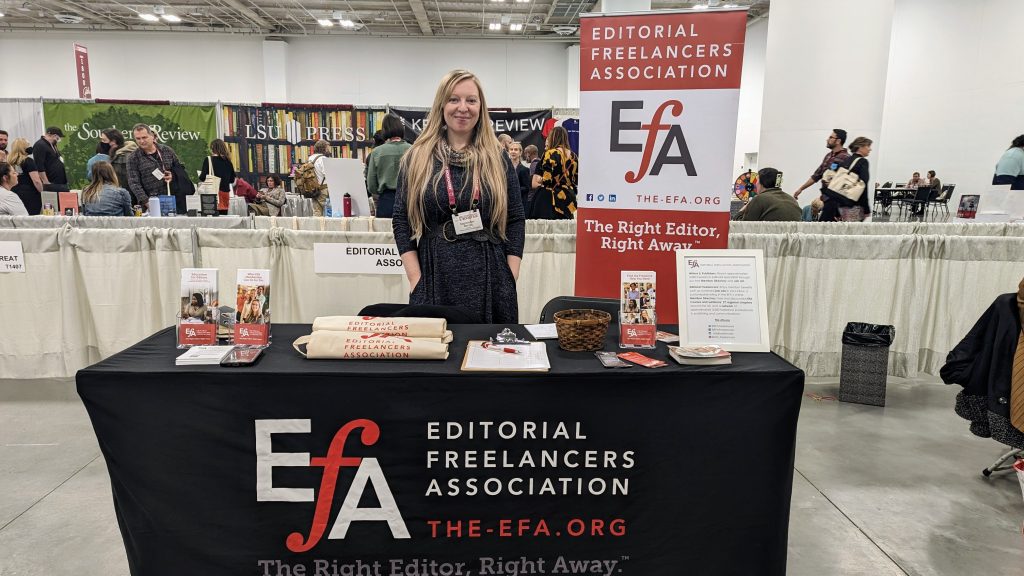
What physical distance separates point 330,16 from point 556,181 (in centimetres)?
1058

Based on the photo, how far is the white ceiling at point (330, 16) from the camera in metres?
12.4

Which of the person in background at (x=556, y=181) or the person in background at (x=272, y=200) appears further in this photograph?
the person in background at (x=272, y=200)

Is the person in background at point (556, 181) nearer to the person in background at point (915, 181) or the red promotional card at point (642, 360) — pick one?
the red promotional card at point (642, 360)

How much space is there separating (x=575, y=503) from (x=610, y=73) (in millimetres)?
1646

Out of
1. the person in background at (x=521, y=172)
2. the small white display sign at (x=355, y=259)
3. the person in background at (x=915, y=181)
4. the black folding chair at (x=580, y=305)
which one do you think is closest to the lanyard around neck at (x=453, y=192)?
the black folding chair at (x=580, y=305)

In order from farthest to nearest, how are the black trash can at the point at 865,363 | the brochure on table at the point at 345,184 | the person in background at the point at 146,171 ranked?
the person in background at the point at 146,171 < the brochure on table at the point at 345,184 < the black trash can at the point at 865,363

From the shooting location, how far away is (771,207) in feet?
18.0

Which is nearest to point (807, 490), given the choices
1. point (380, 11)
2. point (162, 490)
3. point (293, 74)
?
point (162, 490)

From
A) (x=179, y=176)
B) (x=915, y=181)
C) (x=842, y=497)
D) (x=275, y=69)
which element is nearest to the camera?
(x=842, y=497)

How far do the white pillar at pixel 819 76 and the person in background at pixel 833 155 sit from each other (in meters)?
0.24

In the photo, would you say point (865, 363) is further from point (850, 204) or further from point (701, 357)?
point (850, 204)

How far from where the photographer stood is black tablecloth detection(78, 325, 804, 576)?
58.5 inches

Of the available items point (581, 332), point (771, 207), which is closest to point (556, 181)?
point (771, 207)

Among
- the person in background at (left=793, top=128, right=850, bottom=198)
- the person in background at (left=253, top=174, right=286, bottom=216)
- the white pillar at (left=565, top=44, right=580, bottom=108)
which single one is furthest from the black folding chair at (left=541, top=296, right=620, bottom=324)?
the white pillar at (left=565, top=44, right=580, bottom=108)
